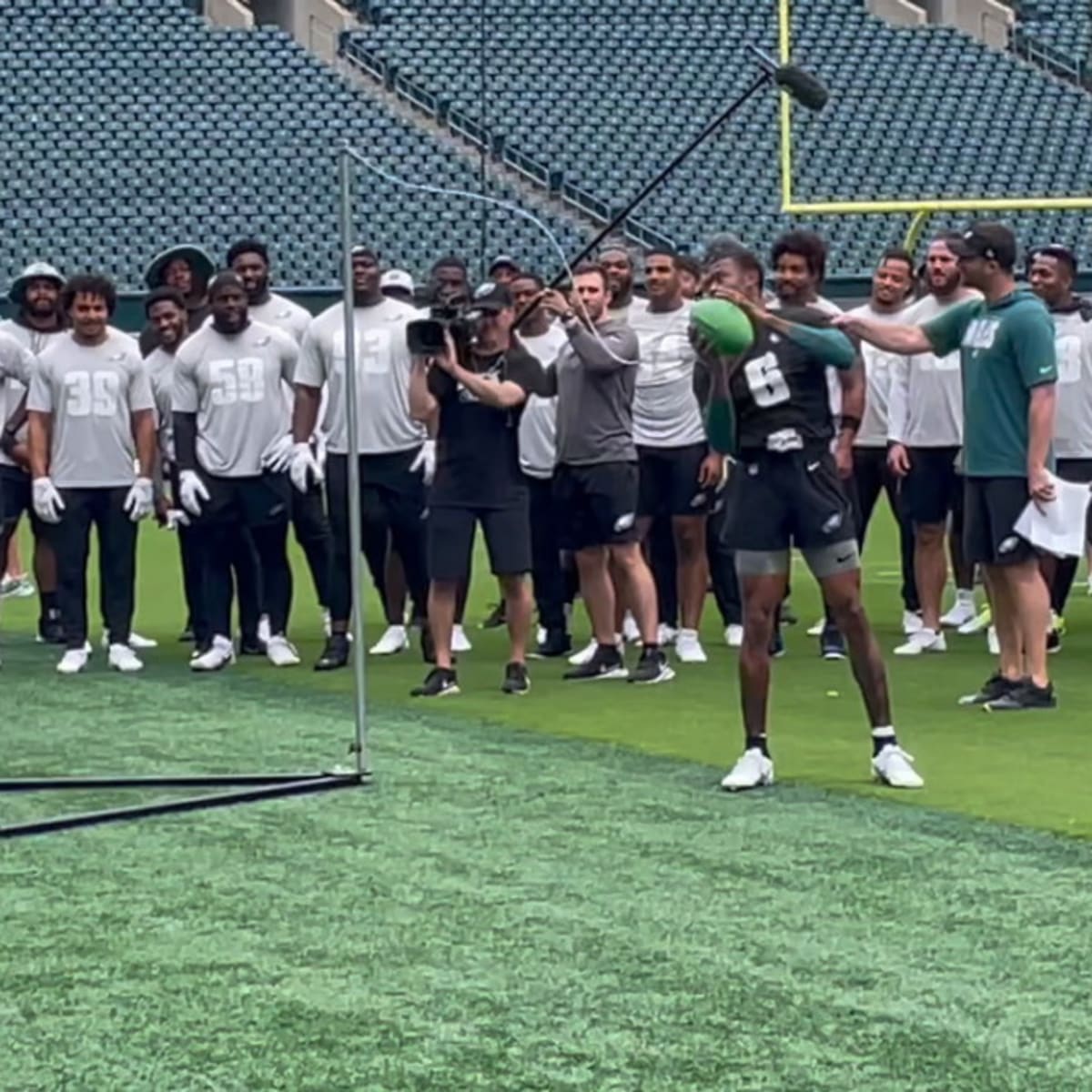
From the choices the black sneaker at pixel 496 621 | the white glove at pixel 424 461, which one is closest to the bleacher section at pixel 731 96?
the black sneaker at pixel 496 621

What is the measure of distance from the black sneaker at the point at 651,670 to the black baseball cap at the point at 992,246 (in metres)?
2.42

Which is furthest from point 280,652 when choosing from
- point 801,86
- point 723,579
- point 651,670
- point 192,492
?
point 801,86

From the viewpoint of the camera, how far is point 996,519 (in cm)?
1057

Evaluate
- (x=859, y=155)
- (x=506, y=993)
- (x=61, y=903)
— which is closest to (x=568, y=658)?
(x=61, y=903)

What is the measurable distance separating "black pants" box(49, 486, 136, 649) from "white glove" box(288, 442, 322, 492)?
74 cm

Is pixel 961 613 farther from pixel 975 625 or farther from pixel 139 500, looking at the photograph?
pixel 139 500

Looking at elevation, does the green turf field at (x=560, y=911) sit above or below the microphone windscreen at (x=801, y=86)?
→ below

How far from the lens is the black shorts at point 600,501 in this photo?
11.9m

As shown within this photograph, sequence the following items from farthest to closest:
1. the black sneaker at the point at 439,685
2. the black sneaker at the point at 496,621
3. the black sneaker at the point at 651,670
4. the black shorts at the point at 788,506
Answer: the black sneaker at the point at 496,621 → the black sneaker at the point at 651,670 → the black sneaker at the point at 439,685 → the black shorts at the point at 788,506

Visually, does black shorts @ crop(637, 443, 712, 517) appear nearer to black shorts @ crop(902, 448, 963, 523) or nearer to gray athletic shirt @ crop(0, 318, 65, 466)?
black shorts @ crop(902, 448, 963, 523)

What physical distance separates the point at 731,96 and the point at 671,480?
1855cm

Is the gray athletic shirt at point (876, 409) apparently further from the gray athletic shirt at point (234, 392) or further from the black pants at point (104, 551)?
the black pants at point (104, 551)

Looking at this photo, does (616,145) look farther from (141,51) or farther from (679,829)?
(679,829)

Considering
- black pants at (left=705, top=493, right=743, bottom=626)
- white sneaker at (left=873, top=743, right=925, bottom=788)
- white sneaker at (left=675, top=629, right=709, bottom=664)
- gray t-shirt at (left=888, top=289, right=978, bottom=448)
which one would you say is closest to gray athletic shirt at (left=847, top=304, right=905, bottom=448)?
gray t-shirt at (left=888, top=289, right=978, bottom=448)
